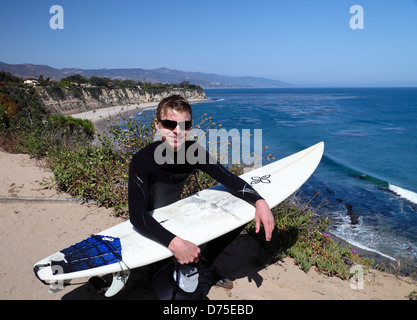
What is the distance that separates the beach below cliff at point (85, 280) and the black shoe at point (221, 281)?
2.2 inches

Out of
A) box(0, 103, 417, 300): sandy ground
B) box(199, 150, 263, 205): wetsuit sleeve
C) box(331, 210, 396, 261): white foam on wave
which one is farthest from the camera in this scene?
box(331, 210, 396, 261): white foam on wave

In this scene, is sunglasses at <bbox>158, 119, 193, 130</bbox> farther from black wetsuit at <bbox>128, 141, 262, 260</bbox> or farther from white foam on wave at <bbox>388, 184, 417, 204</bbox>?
white foam on wave at <bbox>388, 184, 417, 204</bbox>

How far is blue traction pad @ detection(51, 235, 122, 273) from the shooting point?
85.3 inches

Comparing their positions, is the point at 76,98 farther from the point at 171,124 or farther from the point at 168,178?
the point at 171,124

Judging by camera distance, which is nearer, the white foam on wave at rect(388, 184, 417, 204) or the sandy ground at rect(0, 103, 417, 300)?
the sandy ground at rect(0, 103, 417, 300)

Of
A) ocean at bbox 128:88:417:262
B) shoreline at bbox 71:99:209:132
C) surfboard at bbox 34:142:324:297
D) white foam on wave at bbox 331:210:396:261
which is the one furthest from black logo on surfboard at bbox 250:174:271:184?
white foam on wave at bbox 331:210:396:261

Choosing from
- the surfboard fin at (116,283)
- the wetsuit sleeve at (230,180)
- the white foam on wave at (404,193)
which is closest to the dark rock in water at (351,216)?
the white foam on wave at (404,193)

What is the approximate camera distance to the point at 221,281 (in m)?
2.87

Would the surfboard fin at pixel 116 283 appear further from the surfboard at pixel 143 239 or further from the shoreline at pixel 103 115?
the shoreline at pixel 103 115

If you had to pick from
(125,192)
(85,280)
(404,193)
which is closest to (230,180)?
(85,280)

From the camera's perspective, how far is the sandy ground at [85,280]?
2.79m

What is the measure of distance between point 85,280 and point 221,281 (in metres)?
1.42
